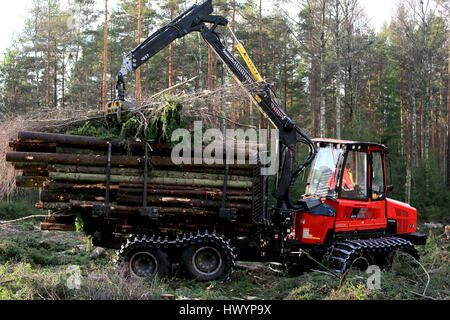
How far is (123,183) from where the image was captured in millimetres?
7625

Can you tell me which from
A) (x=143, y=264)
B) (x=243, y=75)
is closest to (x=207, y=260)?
(x=143, y=264)

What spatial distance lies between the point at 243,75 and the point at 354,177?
10.5 ft

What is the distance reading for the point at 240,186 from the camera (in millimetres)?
7992

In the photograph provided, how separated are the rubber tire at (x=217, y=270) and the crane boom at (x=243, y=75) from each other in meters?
1.52

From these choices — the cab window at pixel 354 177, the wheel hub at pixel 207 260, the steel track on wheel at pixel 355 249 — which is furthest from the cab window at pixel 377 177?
the wheel hub at pixel 207 260

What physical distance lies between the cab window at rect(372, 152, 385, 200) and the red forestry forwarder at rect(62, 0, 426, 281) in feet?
0.07

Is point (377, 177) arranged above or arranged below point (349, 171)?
below

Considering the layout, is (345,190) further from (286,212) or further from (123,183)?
(123,183)

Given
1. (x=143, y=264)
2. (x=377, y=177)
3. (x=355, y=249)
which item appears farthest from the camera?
(x=377, y=177)

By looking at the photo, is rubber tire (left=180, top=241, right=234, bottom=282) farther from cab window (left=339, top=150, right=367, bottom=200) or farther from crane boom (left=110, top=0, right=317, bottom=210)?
cab window (left=339, top=150, right=367, bottom=200)

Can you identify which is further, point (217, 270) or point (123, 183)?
point (217, 270)

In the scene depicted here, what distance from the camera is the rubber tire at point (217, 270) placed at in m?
7.68

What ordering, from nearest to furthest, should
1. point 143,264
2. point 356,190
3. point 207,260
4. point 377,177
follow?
point 143,264 < point 207,260 < point 356,190 < point 377,177
